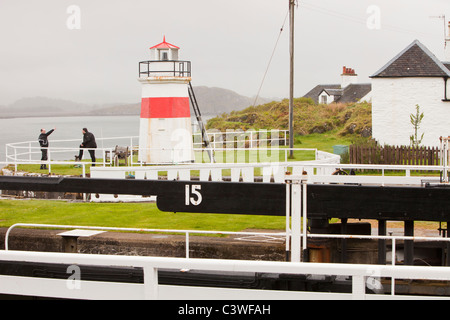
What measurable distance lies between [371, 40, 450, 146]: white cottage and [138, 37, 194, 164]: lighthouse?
33.7 feet

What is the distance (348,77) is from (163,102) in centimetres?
4333

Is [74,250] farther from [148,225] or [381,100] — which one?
[381,100]

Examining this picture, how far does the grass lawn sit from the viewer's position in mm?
12305

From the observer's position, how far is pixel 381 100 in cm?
2858

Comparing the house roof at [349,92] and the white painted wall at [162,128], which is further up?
the house roof at [349,92]

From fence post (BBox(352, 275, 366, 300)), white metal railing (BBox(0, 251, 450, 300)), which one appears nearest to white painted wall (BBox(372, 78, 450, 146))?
white metal railing (BBox(0, 251, 450, 300))

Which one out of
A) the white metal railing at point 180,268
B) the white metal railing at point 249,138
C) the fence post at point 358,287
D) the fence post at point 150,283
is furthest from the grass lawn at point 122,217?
the white metal railing at point 249,138

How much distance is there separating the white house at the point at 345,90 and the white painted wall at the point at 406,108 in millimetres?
24937

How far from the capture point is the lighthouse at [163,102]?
75.9 feet

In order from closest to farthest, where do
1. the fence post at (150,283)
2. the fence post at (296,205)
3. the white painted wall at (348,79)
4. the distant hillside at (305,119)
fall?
1. the fence post at (150,283)
2. the fence post at (296,205)
3. the distant hillside at (305,119)
4. the white painted wall at (348,79)

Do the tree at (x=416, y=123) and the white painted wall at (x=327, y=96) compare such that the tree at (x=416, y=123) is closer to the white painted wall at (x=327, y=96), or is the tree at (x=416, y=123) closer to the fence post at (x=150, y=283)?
the fence post at (x=150, y=283)

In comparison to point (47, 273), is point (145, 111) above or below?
above
